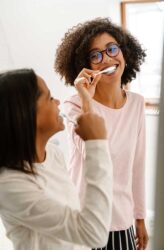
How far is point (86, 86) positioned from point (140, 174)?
376 mm

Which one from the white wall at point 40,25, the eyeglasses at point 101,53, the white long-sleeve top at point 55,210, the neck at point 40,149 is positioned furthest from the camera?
the white wall at point 40,25

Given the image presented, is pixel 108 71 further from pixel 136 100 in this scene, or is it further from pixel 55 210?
pixel 55 210

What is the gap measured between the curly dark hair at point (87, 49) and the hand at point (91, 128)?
35 centimetres

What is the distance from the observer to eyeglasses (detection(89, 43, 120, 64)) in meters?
0.92

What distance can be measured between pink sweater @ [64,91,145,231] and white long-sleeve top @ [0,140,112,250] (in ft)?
0.73

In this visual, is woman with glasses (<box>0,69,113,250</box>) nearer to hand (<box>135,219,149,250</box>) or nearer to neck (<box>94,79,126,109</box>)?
neck (<box>94,79,126,109</box>)

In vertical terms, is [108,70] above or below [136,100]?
above

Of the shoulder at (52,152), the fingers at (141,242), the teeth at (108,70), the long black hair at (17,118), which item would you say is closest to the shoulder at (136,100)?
the teeth at (108,70)

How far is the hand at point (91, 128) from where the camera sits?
0.65 metres

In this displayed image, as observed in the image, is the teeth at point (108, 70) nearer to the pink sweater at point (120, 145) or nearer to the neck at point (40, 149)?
the pink sweater at point (120, 145)

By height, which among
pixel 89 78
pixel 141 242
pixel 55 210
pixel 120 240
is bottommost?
pixel 141 242

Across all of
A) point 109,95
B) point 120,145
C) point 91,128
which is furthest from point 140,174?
point 91,128

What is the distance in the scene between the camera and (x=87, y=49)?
94 cm

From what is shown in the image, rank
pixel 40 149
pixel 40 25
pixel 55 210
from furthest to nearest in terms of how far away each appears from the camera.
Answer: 1. pixel 40 25
2. pixel 40 149
3. pixel 55 210
